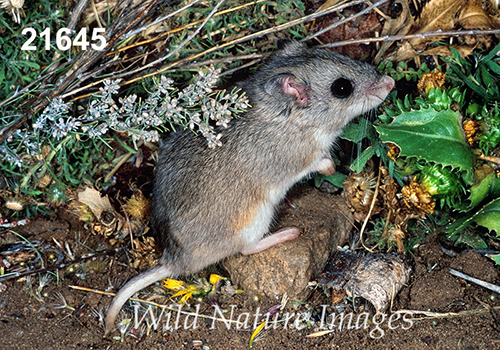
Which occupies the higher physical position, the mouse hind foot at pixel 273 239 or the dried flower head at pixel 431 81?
the dried flower head at pixel 431 81

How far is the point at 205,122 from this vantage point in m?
3.50

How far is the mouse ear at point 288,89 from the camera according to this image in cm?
339

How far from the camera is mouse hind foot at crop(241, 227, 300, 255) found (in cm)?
368

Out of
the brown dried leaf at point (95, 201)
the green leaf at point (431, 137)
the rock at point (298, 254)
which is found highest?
the green leaf at point (431, 137)

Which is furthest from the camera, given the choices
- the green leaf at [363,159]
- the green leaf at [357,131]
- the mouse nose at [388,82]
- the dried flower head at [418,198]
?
the green leaf at [357,131]

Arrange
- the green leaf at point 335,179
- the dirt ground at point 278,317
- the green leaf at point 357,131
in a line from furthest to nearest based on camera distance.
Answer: the green leaf at point 335,179 → the green leaf at point 357,131 → the dirt ground at point 278,317

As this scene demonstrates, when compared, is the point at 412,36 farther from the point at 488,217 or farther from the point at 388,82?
the point at 488,217

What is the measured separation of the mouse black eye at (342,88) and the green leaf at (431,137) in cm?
48

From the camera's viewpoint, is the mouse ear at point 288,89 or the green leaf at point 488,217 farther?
the mouse ear at point 288,89

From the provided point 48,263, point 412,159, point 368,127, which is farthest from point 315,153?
point 48,263

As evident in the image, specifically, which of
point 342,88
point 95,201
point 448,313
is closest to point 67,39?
point 95,201

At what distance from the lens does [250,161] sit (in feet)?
12.0

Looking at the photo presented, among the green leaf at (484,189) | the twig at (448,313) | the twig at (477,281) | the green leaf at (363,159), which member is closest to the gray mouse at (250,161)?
the green leaf at (363,159)

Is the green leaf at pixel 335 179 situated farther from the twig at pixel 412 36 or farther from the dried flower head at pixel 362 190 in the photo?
the twig at pixel 412 36
